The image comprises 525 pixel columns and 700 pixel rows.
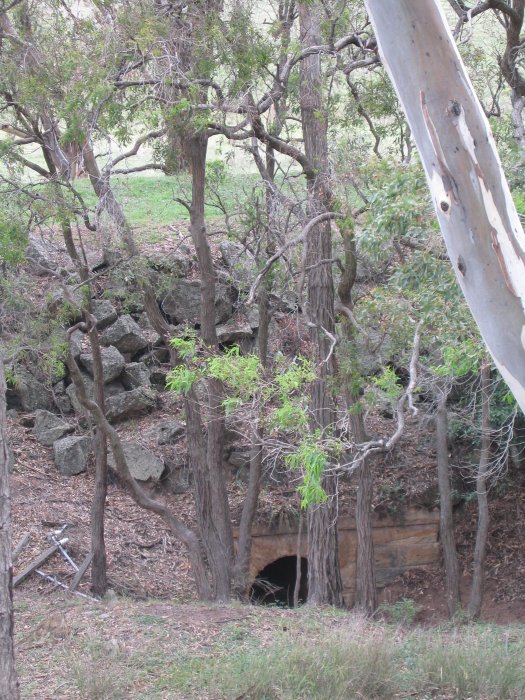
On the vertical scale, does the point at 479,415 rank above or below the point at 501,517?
above

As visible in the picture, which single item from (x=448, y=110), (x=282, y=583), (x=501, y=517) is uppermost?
(x=448, y=110)

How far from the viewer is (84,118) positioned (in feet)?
33.3

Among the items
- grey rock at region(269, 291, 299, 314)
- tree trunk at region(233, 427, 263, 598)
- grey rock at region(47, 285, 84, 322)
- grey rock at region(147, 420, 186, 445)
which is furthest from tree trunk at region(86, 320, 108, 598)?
grey rock at region(147, 420, 186, 445)

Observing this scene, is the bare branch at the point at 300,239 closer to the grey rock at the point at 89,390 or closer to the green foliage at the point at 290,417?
the green foliage at the point at 290,417

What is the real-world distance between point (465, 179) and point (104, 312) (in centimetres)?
1397

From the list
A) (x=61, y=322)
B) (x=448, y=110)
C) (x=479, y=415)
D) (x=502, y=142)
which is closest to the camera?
(x=448, y=110)

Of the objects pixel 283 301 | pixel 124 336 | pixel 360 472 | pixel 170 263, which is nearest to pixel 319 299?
pixel 283 301

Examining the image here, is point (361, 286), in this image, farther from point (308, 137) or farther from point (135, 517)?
point (135, 517)

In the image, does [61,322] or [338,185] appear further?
[61,322]

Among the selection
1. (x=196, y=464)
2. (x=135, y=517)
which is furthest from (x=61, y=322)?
(x=135, y=517)

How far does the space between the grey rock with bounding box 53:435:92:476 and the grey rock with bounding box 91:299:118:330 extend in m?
2.72

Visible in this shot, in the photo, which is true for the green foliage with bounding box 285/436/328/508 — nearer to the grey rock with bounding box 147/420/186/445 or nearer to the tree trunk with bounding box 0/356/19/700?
the tree trunk with bounding box 0/356/19/700

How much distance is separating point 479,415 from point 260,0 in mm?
8425

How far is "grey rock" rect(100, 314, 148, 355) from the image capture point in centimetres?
1739
